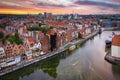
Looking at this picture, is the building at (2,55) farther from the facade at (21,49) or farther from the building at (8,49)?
the facade at (21,49)

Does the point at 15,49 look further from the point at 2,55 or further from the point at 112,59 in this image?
the point at 112,59

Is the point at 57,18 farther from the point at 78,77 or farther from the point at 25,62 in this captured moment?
the point at 78,77

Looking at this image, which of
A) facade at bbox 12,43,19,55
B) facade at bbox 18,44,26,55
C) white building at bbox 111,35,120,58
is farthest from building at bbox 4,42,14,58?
white building at bbox 111,35,120,58

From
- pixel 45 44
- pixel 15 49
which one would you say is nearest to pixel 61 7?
pixel 45 44

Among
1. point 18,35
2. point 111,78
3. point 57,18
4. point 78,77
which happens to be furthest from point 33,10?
point 111,78

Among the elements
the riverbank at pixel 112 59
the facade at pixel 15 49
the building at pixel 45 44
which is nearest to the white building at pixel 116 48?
the riverbank at pixel 112 59

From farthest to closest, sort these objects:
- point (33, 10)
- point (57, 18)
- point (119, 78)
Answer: point (57, 18)
point (33, 10)
point (119, 78)

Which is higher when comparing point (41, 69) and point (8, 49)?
point (8, 49)
